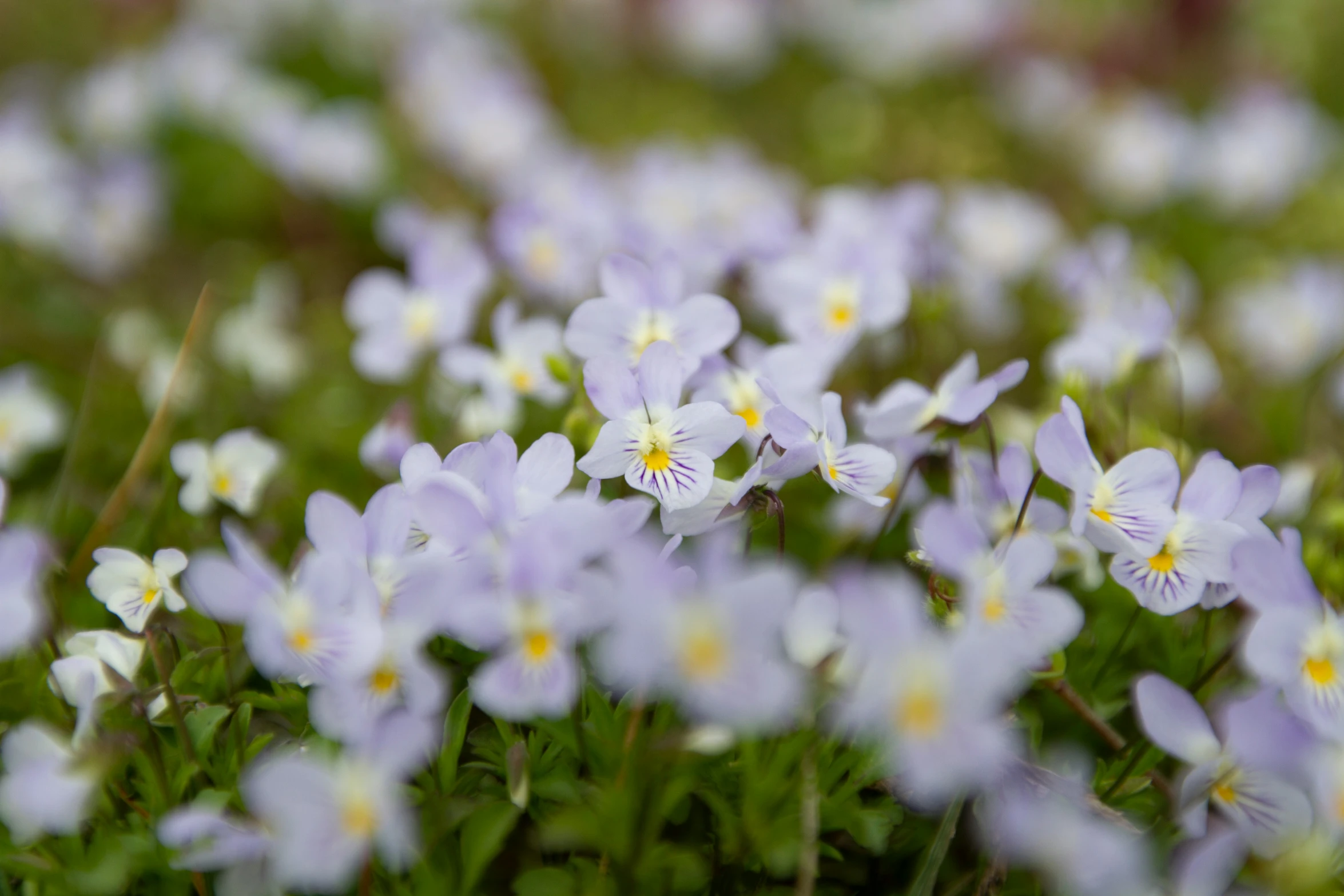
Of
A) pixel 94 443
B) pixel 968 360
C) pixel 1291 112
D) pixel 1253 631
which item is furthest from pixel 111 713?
pixel 1291 112

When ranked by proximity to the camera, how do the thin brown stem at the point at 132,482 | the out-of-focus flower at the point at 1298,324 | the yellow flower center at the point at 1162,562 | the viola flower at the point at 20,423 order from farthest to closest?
the out-of-focus flower at the point at 1298,324, the viola flower at the point at 20,423, the thin brown stem at the point at 132,482, the yellow flower center at the point at 1162,562

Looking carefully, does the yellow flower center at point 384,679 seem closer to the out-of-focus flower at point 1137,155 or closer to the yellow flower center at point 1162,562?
the yellow flower center at point 1162,562

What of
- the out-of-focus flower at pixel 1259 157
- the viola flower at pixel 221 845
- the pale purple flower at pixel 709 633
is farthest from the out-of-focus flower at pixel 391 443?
the out-of-focus flower at pixel 1259 157

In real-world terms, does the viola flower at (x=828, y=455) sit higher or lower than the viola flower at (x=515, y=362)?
higher

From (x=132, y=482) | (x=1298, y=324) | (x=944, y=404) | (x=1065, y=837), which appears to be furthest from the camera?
(x=1298, y=324)

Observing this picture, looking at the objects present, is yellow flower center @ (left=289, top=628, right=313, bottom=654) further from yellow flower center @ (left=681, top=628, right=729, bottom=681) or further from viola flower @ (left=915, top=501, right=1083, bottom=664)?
viola flower @ (left=915, top=501, right=1083, bottom=664)


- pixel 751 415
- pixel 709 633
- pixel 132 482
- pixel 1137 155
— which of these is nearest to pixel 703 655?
pixel 709 633

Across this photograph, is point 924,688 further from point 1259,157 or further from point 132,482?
point 1259,157
